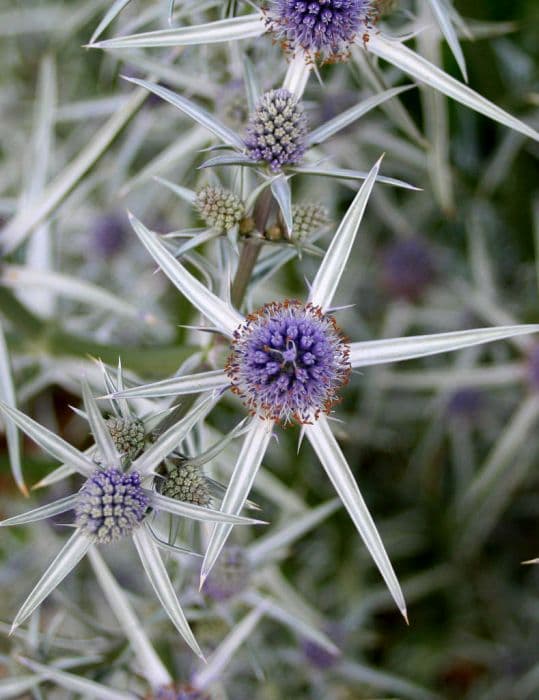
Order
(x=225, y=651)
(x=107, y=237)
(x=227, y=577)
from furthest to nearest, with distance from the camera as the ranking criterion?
(x=107, y=237), (x=227, y=577), (x=225, y=651)

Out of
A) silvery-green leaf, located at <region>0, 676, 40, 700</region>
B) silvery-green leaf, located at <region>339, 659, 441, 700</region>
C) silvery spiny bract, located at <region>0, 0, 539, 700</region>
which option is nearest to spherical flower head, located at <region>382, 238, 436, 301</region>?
silvery spiny bract, located at <region>0, 0, 539, 700</region>

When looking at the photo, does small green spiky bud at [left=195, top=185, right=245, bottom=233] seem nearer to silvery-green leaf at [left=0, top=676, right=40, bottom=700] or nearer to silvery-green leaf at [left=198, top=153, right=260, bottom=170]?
silvery-green leaf at [left=198, top=153, right=260, bottom=170]

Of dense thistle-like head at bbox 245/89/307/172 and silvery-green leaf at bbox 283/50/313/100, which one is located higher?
silvery-green leaf at bbox 283/50/313/100

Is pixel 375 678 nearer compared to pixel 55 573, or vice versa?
pixel 55 573

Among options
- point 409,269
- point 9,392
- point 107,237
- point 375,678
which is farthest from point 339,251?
point 107,237

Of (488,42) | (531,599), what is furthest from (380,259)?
(531,599)

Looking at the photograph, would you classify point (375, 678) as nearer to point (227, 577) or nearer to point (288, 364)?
point (227, 577)
